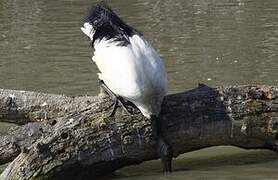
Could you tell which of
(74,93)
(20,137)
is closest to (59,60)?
(74,93)

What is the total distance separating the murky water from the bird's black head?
1182 millimetres

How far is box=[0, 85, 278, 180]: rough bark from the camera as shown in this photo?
6082 mm

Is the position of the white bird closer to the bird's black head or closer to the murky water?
the bird's black head


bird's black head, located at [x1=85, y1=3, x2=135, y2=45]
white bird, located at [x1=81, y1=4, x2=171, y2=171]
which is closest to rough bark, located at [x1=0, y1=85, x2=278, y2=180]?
white bird, located at [x1=81, y1=4, x2=171, y2=171]

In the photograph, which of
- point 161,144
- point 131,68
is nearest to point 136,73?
point 131,68

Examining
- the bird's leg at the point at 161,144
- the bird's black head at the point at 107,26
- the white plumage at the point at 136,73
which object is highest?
the bird's black head at the point at 107,26

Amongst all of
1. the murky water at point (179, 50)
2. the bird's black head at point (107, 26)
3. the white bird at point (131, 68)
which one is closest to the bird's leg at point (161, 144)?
the white bird at point (131, 68)

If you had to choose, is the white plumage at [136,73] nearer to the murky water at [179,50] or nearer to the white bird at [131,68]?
the white bird at [131,68]

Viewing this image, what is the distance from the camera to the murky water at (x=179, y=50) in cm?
684

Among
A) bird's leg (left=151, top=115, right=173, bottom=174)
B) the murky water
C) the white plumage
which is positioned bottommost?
the murky water

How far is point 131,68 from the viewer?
617 centimetres

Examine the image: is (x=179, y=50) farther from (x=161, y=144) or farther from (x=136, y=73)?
(x=136, y=73)

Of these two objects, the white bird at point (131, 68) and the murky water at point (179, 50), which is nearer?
the white bird at point (131, 68)

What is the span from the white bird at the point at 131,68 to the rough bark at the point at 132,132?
17 cm
